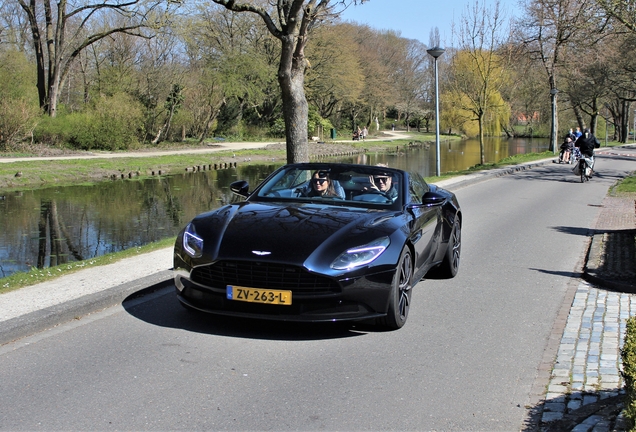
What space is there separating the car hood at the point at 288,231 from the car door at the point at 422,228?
1.10 ft

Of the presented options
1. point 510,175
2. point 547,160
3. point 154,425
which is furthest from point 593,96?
point 154,425

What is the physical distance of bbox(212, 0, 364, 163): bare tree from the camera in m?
14.4

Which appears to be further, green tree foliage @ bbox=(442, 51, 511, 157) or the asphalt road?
green tree foliage @ bbox=(442, 51, 511, 157)

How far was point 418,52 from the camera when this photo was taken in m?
102

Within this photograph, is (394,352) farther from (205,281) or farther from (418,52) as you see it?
(418,52)

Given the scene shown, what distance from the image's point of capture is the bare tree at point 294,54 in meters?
14.4

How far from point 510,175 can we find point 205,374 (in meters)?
23.3

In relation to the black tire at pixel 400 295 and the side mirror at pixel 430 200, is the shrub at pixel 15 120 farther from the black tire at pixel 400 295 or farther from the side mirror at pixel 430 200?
the black tire at pixel 400 295

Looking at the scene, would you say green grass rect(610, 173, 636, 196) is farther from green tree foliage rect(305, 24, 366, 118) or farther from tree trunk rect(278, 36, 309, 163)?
green tree foliage rect(305, 24, 366, 118)

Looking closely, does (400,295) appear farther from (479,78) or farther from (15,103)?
(15,103)

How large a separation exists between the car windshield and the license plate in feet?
5.55

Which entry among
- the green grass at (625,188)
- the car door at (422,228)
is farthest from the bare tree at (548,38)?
the car door at (422,228)

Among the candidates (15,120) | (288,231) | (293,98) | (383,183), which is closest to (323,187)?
(383,183)

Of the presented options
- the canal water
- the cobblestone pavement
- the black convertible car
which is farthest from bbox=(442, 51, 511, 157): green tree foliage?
the black convertible car
